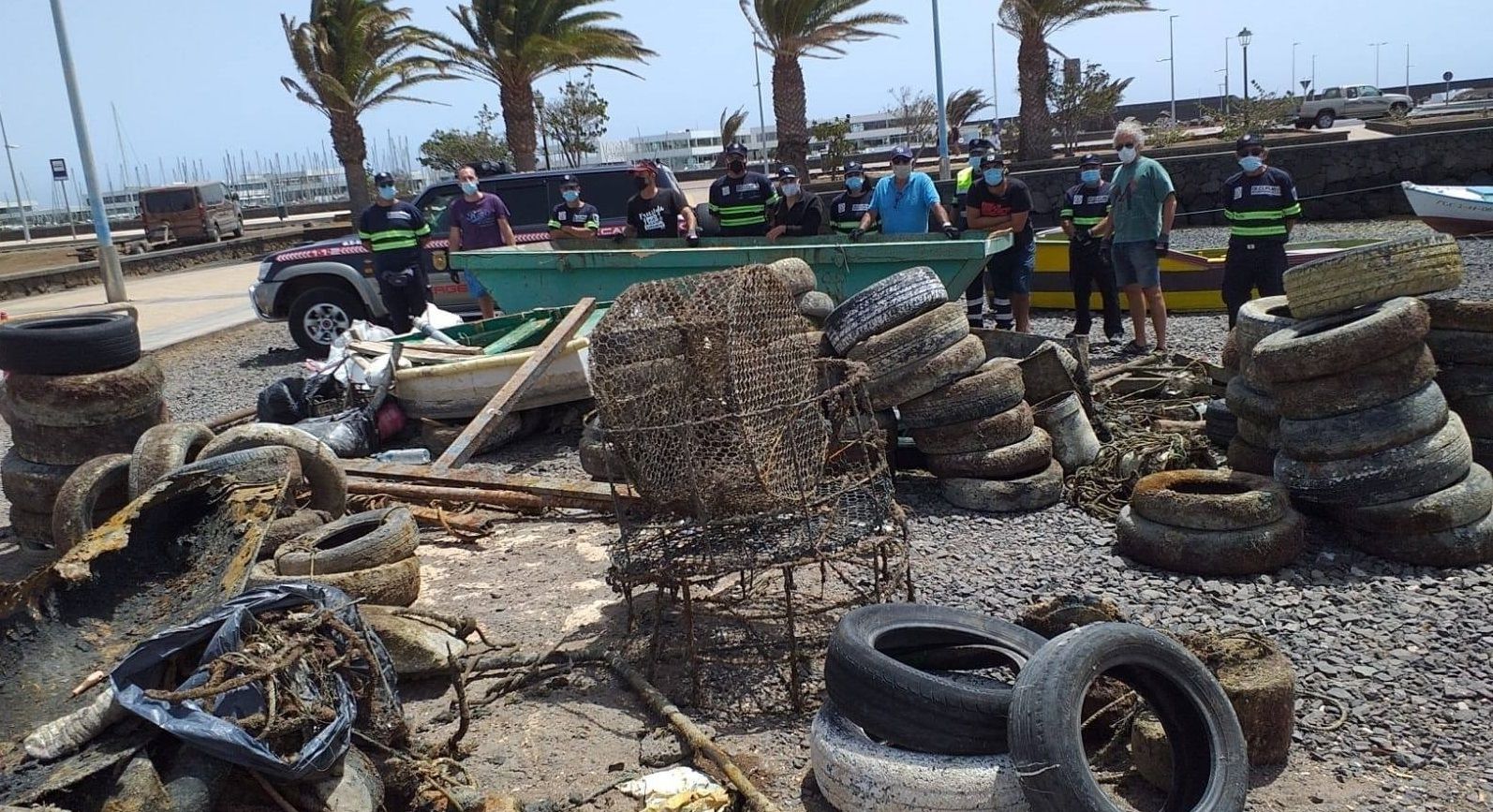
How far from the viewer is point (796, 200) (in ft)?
37.7

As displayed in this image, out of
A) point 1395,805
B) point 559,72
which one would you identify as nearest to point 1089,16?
point 559,72

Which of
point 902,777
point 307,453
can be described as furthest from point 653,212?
point 902,777

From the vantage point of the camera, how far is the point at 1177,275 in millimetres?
11891

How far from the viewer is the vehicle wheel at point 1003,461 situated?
639cm

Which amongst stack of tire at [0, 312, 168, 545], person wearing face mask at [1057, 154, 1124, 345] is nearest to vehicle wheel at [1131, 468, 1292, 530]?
person wearing face mask at [1057, 154, 1124, 345]

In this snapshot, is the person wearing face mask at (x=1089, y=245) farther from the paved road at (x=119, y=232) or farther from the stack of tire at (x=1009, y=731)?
the paved road at (x=119, y=232)

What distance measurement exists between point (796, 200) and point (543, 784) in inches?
326

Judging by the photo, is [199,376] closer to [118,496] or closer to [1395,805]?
[118,496]

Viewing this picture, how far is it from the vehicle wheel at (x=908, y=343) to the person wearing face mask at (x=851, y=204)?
4.64 meters

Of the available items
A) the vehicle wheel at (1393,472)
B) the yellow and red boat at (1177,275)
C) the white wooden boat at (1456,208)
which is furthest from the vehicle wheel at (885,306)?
the white wooden boat at (1456,208)

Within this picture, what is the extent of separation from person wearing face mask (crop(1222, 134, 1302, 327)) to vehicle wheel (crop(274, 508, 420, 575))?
6734 mm

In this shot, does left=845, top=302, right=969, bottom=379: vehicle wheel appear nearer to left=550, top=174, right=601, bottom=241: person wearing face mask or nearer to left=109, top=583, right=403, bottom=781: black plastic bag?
left=109, top=583, right=403, bottom=781: black plastic bag

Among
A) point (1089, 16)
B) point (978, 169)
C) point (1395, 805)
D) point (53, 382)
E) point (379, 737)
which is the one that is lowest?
point (1395, 805)

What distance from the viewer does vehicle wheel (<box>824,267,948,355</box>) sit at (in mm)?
6387
